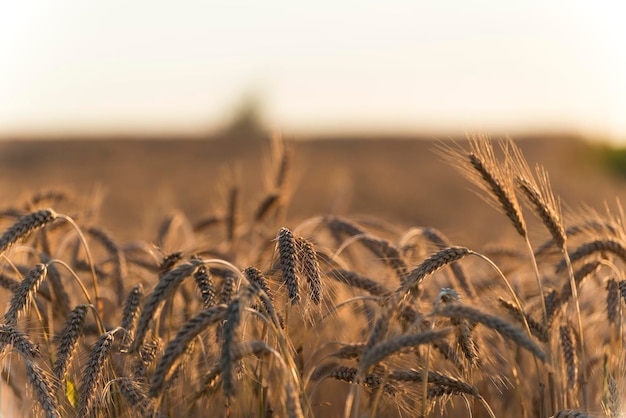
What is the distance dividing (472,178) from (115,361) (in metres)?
1.74

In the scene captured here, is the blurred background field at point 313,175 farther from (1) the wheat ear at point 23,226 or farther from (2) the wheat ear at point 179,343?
(2) the wheat ear at point 179,343

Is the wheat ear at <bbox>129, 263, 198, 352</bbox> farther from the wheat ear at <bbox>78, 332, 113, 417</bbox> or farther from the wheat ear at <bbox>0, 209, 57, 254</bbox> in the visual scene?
the wheat ear at <bbox>0, 209, 57, 254</bbox>

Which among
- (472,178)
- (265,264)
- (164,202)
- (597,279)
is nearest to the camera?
(472,178)

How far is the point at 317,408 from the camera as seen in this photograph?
14.3ft

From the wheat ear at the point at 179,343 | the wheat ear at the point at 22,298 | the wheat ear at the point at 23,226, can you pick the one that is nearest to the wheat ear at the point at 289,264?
the wheat ear at the point at 179,343

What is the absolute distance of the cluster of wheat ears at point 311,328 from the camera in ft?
9.13

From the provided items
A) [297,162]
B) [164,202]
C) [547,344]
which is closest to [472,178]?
[547,344]

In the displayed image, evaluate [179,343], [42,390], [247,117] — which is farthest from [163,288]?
[247,117]

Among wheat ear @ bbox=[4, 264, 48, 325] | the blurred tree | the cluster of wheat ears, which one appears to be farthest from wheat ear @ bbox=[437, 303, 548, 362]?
the blurred tree

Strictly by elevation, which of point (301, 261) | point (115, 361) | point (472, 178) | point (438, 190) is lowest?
point (115, 361)

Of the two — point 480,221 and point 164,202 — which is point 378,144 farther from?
point 164,202

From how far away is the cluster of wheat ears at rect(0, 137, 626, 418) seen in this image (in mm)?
2783

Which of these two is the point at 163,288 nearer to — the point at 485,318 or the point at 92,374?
the point at 92,374

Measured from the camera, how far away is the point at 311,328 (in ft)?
11.3
